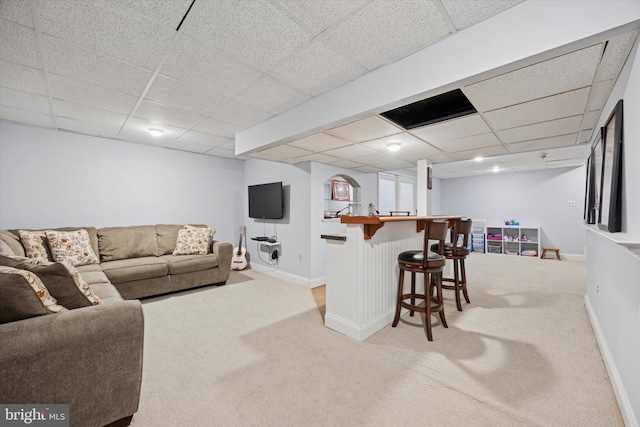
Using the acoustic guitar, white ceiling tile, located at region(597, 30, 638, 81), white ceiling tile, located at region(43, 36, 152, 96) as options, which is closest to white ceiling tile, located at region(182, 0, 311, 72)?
white ceiling tile, located at region(43, 36, 152, 96)

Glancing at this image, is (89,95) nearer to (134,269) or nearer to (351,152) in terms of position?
(134,269)

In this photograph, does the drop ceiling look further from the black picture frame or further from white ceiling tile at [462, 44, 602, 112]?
the black picture frame

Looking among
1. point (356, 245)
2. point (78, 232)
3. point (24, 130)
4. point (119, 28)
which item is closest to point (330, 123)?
point (356, 245)

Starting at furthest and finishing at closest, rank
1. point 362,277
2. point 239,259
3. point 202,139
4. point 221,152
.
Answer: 1. point 239,259
2. point 221,152
3. point 202,139
4. point 362,277

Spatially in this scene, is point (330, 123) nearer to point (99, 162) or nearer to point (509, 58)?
point (509, 58)

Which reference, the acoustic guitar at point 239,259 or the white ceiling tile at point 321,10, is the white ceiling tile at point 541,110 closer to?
the white ceiling tile at point 321,10

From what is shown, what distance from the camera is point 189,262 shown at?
3855mm

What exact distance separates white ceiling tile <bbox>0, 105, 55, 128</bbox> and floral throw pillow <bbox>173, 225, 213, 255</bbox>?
215 cm

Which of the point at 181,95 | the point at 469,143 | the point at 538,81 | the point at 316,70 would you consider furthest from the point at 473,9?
the point at 181,95

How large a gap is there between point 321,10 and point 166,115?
2.44 m

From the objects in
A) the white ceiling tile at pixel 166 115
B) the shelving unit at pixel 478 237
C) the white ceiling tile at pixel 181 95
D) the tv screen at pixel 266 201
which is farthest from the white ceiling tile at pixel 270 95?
the shelving unit at pixel 478 237

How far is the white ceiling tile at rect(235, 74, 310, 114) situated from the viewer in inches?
91.6

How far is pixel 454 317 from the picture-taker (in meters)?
2.90

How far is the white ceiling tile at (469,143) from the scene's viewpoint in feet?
9.82
